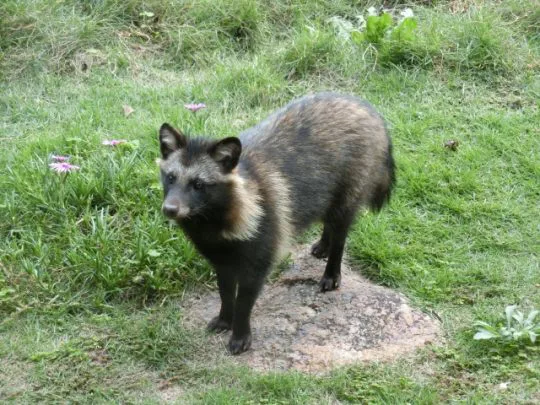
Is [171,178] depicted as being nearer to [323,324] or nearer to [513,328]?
[323,324]

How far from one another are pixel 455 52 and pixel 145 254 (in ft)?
12.7

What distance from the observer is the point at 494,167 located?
6590 mm

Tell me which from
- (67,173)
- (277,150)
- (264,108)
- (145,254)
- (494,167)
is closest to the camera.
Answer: (277,150)

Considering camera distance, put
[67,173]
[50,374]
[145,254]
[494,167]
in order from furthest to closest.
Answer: [494,167] < [67,173] < [145,254] < [50,374]

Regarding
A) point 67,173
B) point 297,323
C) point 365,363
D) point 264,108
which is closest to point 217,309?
point 297,323

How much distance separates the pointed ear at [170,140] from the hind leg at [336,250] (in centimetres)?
126

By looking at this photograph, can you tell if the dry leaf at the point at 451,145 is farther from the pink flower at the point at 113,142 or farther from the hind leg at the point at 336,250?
the pink flower at the point at 113,142

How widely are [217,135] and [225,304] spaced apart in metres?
1.91

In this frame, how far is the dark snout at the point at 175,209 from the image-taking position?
14.1 feet

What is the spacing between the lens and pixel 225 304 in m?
5.04

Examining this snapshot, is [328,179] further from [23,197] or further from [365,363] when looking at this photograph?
[23,197]

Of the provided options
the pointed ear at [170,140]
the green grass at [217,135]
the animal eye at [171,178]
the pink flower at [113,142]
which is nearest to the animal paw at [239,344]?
the green grass at [217,135]

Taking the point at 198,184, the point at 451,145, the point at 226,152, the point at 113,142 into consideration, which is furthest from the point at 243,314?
the point at 451,145

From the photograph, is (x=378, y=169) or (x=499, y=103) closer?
(x=378, y=169)
